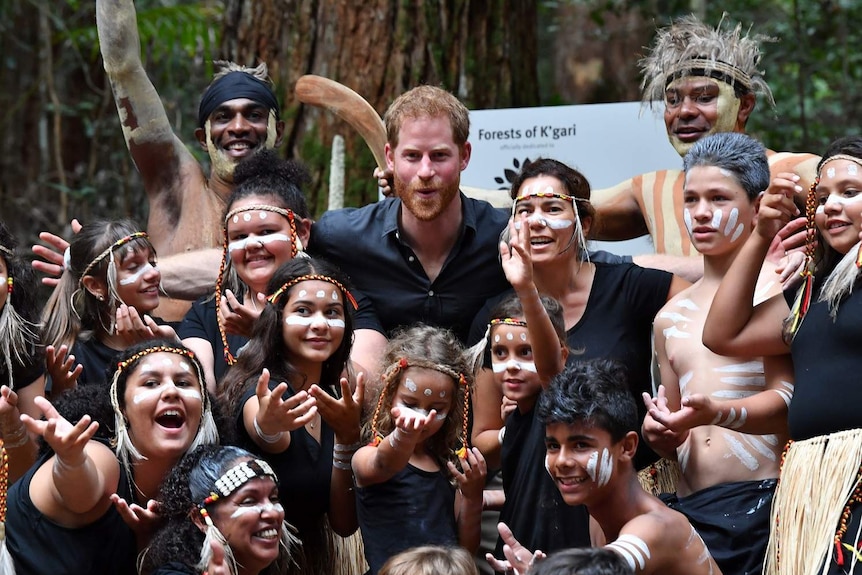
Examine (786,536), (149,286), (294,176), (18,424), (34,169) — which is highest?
(34,169)

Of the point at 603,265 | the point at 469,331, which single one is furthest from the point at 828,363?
the point at 469,331

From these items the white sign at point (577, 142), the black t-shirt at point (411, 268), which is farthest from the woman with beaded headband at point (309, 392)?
the white sign at point (577, 142)

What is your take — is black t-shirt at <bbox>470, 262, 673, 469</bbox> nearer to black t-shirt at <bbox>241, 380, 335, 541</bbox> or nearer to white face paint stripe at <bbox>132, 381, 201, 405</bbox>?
black t-shirt at <bbox>241, 380, 335, 541</bbox>

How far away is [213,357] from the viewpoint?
4500 mm

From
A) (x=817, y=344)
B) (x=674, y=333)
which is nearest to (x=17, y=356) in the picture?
(x=674, y=333)

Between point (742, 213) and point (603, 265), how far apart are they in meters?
0.58

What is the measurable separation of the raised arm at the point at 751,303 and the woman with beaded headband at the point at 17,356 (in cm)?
221

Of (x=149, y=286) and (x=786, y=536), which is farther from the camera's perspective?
(x=149, y=286)

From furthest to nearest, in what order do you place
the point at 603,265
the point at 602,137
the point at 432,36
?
the point at 432,36
the point at 602,137
the point at 603,265

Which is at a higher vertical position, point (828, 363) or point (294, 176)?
point (294, 176)

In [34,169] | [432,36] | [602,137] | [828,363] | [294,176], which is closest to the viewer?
[828,363]

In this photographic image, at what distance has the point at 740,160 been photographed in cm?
401

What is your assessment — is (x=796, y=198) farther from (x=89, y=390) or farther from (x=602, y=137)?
(x=89, y=390)

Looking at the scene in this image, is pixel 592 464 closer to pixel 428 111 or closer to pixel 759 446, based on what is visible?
pixel 759 446
